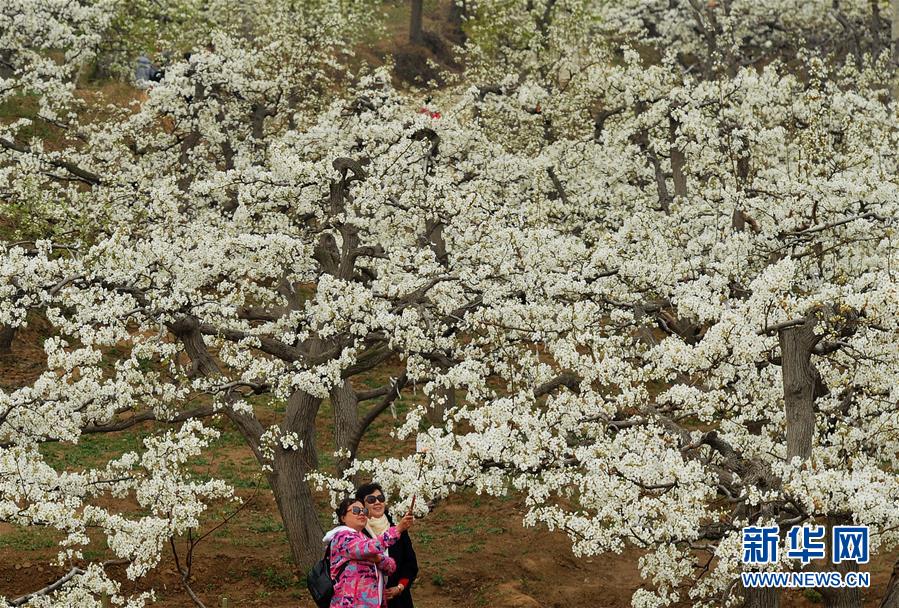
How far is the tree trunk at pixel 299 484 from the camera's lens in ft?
49.8

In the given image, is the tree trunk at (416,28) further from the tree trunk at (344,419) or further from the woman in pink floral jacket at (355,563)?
the woman in pink floral jacket at (355,563)

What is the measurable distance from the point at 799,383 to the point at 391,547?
5054 millimetres

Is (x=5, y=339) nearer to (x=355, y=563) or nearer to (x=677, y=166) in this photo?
(x=677, y=166)

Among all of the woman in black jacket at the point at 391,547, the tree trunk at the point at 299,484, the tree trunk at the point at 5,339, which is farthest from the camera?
the tree trunk at the point at 5,339

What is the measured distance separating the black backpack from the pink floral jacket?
0.06m

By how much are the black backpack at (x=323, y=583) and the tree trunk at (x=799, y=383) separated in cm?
535

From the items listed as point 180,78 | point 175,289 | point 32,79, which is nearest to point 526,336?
point 175,289

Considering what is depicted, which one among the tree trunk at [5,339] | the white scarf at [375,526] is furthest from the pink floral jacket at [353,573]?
the tree trunk at [5,339]

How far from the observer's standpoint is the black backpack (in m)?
8.66

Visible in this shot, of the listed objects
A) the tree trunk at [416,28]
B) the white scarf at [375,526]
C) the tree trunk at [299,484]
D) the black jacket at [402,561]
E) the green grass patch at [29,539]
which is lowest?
the green grass patch at [29,539]

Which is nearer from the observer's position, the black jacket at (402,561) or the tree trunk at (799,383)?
the black jacket at (402,561)

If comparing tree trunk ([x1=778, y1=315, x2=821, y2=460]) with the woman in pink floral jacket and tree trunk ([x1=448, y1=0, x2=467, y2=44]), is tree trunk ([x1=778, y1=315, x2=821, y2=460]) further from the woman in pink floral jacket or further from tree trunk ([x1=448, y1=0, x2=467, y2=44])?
tree trunk ([x1=448, y1=0, x2=467, y2=44])

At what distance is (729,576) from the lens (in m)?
10.9

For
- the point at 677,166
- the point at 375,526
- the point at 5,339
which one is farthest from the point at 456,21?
the point at 375,526
